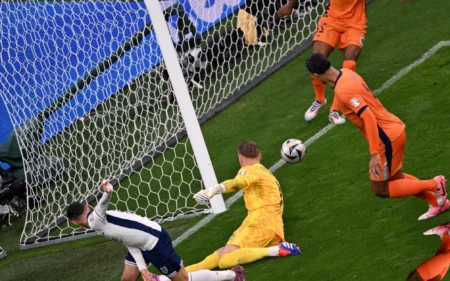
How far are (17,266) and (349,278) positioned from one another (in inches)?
171

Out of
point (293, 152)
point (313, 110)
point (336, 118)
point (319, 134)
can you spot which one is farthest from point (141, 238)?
point (313, 110)

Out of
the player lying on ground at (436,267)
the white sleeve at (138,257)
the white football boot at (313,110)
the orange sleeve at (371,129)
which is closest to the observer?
the player lying on ground at (436,267)

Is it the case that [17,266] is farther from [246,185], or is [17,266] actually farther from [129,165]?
[246,185]

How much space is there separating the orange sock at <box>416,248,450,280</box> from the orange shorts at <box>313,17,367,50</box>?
3.64m

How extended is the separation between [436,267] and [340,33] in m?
3.99

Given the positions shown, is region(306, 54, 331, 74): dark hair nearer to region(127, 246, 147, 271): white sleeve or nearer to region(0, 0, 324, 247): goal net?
region(127, 246, 147, 271): white sleeve

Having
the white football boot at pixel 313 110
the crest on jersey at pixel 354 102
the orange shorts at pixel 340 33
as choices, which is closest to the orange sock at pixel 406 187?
the crest on jersey at pixel 354 102

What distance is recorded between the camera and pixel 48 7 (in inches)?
483

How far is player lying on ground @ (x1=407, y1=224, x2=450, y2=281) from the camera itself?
7023 mm

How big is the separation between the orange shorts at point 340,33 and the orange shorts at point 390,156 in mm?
2862

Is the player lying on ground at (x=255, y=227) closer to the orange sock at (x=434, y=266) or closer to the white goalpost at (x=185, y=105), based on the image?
the white goalpost at (x=185, y=105)

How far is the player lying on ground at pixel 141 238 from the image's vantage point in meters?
7.84

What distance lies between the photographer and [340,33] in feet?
34.2

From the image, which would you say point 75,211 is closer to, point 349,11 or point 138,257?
point 138,257
